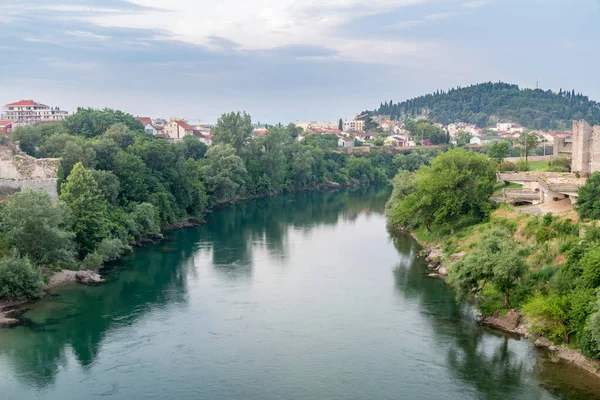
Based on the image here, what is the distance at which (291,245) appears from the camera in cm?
3344

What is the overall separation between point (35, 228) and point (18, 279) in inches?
95.0

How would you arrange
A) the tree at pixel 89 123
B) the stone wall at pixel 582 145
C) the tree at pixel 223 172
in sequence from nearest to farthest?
the stone wall at pixel 582 145, the tree at pixel 89 123, the tree at pixel 223 172

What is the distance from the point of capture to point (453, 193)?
30297 mm

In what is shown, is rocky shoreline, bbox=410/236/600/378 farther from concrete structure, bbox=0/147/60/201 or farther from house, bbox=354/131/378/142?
house, bbox=354/131/378/142

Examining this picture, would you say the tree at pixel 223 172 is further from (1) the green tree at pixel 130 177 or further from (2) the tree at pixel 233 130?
(1) the green tree at pixel 130 177

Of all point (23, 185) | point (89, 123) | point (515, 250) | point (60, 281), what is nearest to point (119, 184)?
point (23, 185)

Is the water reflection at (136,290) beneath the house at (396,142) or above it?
beneath

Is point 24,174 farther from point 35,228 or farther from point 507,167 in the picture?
point 507,167

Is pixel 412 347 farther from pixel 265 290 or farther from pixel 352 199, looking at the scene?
pixel 352 199

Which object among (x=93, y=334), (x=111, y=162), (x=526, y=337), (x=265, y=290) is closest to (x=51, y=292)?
(x=93, y=334)

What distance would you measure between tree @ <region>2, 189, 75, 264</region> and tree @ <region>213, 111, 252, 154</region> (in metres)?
31.7

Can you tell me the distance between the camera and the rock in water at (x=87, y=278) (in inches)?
979

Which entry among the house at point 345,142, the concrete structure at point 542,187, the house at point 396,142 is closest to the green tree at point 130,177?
the concrete structure at point 542,187

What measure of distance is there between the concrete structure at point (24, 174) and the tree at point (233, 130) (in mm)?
27277
